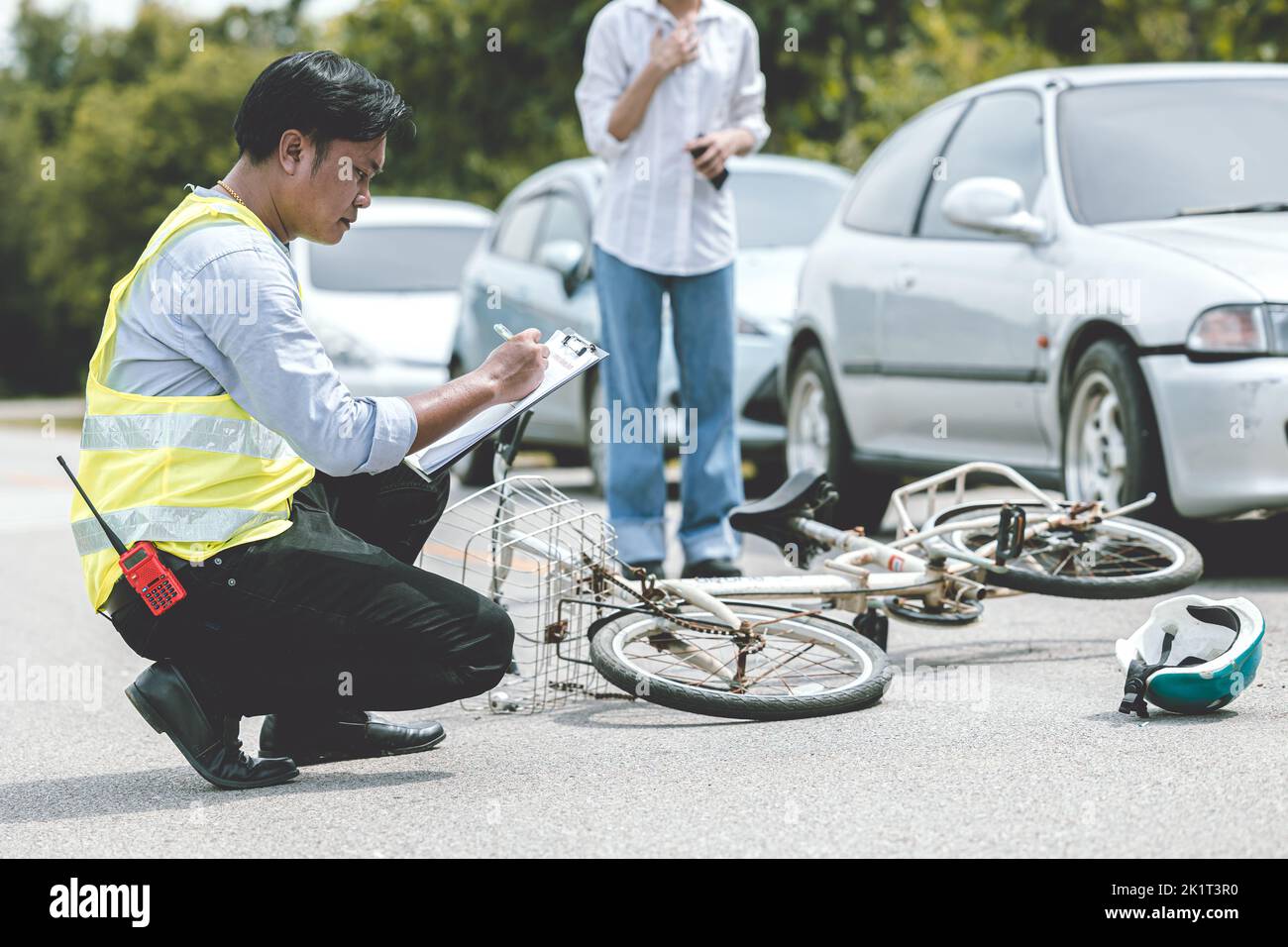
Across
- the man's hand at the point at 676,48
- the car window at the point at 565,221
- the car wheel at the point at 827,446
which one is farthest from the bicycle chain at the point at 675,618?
the car window at the point at 565,221

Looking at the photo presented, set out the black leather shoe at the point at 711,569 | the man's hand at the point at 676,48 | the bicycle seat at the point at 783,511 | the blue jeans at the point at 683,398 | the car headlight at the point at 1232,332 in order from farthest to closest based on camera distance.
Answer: the blue jeans at the point at 683,398 < the man's hand at the point at 676,48 < the black leather shoe at the point at 711,569 < the car headlight at the point at 1232,332 < the bicycle seat at the point at 783,511

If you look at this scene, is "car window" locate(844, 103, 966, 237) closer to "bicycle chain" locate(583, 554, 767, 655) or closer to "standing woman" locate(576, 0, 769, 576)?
"standing woman" locate(576, 0, 769, 576)

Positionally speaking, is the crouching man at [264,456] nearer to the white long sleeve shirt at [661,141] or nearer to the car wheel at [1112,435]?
the white long sleeve shirt at [661,141]

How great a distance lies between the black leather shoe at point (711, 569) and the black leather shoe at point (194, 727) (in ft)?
8.07

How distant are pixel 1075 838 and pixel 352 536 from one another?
1.65m

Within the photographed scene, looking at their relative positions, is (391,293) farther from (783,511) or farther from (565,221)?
(783,511)

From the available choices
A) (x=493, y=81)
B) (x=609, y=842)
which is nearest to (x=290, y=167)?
(x=609, y=842)

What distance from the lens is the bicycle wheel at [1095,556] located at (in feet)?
16.8

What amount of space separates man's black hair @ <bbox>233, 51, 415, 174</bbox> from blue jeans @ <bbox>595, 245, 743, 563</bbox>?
2665mm

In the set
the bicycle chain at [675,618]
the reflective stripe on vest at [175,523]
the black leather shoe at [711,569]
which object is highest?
the reflective stripe on vest at [175,523]

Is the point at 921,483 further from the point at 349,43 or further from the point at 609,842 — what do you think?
the point at 349,43

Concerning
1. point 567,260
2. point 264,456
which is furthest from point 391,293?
point 264,456

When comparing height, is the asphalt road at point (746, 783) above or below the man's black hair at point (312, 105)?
below

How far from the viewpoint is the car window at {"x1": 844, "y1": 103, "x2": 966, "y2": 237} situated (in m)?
8.07
